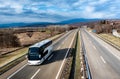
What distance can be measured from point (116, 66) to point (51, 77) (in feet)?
27.0

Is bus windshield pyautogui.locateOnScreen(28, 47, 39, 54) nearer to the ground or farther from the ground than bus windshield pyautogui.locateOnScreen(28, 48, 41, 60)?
farther from the ground

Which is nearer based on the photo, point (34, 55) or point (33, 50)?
point (34, 55)

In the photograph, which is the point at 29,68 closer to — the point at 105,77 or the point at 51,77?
the point at 51,77

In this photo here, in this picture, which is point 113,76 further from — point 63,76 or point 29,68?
point 29,68

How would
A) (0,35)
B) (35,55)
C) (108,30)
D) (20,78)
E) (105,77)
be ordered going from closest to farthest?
1. (105,77)
2. (20,78)
3. (35,55)
4. (0,35)
5. (108,30)

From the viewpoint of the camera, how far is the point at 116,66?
21859mm

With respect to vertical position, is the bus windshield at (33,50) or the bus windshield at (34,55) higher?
the bus windshield at (33,50)

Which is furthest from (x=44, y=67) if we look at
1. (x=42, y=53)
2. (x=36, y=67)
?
(x=42, y=53)

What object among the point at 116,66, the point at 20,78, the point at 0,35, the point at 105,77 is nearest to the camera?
the point at 105,77

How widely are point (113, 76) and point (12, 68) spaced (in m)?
12.2

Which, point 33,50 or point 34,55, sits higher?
point 33,50

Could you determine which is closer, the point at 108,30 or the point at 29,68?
the point at 29,68

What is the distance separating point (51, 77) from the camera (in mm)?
18391

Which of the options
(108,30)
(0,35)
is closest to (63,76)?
(0,35)
